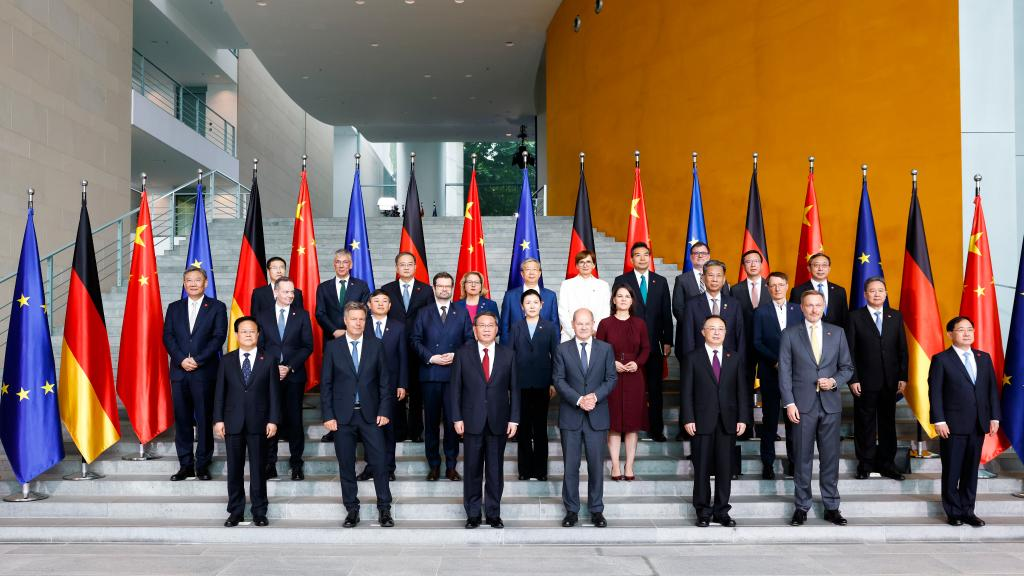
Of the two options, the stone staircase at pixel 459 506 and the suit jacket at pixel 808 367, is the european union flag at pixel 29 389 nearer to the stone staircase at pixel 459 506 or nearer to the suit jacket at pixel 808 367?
the stone staircase at pixel 459 506

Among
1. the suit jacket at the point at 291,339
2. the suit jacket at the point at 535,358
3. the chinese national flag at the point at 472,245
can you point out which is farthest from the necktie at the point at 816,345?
the suit jacket at the point at 291,339

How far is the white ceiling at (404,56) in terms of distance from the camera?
15.3 meters

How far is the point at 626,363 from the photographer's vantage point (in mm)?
6227

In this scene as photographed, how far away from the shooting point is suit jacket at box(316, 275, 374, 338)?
6.95 meters

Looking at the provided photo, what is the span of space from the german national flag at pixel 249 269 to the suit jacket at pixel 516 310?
2371 mm

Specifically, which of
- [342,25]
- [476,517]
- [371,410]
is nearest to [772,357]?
[476,517]

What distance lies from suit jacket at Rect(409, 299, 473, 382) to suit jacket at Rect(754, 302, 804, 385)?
7.15ft

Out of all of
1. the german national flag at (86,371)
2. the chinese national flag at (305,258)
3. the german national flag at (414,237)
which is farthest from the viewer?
the german national flag at (414,237)

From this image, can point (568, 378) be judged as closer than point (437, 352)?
Yes

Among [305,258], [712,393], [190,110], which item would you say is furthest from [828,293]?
[190,110]

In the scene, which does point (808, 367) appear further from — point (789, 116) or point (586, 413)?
point (789, 116)

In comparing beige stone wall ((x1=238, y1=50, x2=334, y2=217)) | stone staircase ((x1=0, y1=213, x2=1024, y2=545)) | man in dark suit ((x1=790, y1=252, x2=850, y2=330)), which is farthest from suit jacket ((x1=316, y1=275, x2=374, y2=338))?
beige stone wall ((x1=238, y1=50, x2=334, y2=217))

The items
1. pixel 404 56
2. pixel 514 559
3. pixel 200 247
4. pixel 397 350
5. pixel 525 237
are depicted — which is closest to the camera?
pixel 514 559

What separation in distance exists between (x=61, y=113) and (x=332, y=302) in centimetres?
675
